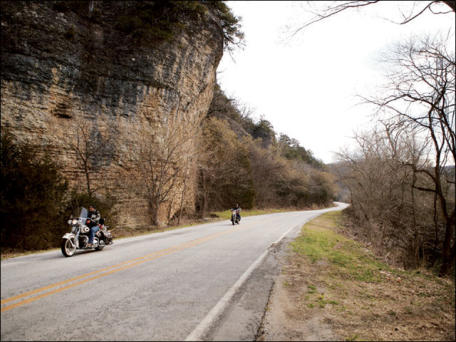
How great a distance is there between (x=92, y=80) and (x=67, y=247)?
44.4ft

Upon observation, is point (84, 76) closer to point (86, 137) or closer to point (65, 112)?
point (65, 112)

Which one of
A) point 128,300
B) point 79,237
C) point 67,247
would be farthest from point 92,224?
point 128,300

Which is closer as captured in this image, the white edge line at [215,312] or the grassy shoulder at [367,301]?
the white edge line at [215,312]

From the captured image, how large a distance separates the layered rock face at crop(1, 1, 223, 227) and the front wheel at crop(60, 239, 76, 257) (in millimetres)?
9904

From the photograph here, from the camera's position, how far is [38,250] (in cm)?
855

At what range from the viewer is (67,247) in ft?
23.5

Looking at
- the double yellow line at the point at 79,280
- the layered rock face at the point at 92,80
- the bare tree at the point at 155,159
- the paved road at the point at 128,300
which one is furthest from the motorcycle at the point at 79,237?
the bare tree at the point at 155,159

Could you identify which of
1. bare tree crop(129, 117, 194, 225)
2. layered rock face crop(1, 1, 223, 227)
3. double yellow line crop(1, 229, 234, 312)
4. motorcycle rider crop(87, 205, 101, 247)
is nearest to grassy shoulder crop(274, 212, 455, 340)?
double yellow line crop(1, 229, 234, 312)

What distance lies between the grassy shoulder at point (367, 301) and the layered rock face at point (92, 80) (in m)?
14.2

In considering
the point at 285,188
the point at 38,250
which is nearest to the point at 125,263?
Result: the point at 38,250

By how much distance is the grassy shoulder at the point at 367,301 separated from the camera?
3.93 meters

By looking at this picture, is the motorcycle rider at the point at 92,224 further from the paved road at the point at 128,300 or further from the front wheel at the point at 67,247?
the paved road at the point at 128,300

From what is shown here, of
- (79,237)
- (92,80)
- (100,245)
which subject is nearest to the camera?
(79,237)

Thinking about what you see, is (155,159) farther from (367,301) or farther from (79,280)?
(367,301)
